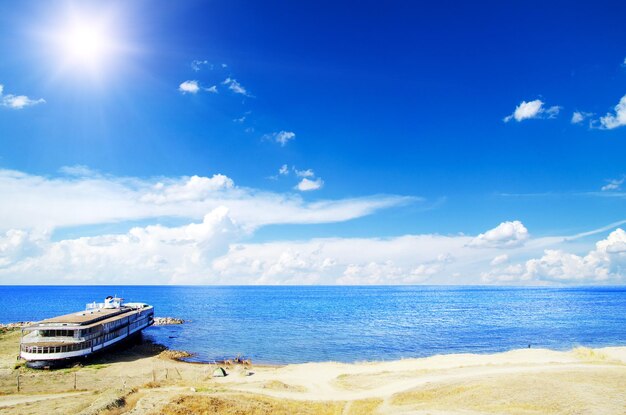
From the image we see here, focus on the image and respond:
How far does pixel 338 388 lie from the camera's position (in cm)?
4953

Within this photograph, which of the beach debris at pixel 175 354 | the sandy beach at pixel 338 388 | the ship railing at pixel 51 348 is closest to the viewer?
the sandy beach at pixel 338 388

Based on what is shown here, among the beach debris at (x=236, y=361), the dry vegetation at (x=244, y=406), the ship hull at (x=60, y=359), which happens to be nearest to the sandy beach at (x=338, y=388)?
the dry vegetation at (x=244, y=406)

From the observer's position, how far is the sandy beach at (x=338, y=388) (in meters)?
37.7

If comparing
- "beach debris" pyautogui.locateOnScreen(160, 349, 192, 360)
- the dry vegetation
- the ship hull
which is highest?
the dry vegetation

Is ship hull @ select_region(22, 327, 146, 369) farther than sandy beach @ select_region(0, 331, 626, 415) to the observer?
Yes

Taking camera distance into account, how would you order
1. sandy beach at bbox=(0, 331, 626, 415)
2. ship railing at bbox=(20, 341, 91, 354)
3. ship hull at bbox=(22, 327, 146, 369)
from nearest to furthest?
sandy beach at bbox=(0, 331, 626, 415) < ship hull at bbox=(22, 327, 146, 369) < ship railing at bbox=(20, 341, 91, 354)

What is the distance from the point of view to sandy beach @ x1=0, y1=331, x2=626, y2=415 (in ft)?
124

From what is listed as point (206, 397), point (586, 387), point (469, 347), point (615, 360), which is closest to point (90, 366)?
point (206, 397)

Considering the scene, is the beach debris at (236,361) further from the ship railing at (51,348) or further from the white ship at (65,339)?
the ship railing at (51,348)

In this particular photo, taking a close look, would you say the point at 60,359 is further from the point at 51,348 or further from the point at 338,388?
the point at 338,388

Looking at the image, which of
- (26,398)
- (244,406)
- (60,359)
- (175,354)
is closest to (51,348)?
(60,359)

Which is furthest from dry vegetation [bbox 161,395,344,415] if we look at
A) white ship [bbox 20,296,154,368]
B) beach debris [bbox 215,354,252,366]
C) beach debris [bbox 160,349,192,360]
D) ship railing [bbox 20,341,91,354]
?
beach debris [bbox 160,349,192,360]

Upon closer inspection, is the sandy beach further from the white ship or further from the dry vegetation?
the white ship

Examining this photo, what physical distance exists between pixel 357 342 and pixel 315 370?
36.3 meters
